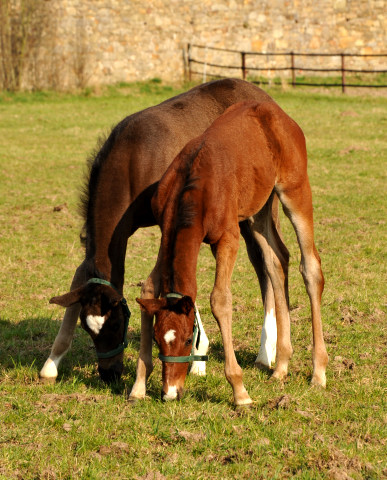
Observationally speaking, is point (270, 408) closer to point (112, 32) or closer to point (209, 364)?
point (209, 364)

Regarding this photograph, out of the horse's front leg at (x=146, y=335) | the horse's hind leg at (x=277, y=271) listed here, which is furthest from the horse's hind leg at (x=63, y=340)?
the horse's hind leg at (x=277, y=271)

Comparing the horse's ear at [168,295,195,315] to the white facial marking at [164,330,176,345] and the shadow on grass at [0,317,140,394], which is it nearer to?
the white facial marking at [164,330,176,345]

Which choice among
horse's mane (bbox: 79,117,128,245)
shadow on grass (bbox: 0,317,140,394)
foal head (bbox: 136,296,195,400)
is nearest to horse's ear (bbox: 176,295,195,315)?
foal head (bbox: 136,296,195,400)

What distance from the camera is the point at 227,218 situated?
167 inches

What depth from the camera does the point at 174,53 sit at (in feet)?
80.2

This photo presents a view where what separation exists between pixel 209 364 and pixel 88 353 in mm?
1038

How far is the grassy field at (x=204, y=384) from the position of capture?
11.9 ft

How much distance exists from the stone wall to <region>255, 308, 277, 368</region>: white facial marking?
679 inches

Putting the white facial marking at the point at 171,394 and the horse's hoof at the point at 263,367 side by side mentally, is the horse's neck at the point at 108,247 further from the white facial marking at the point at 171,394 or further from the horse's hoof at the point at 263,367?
the horse's hoof at the point at 263,367

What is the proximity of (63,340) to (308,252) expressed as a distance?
1917 mm

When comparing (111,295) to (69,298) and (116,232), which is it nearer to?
(69,298)

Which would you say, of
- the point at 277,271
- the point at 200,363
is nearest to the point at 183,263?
the point at 200,363

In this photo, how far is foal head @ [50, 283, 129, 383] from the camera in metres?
4.51

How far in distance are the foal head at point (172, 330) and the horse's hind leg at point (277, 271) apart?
113 cm
